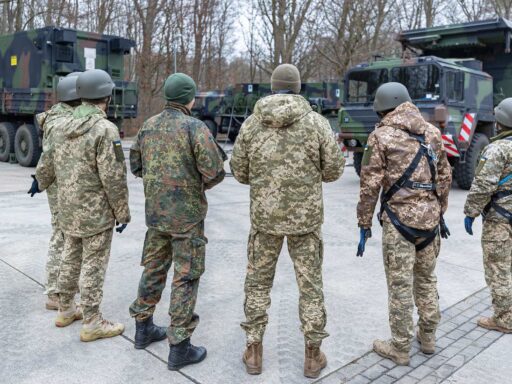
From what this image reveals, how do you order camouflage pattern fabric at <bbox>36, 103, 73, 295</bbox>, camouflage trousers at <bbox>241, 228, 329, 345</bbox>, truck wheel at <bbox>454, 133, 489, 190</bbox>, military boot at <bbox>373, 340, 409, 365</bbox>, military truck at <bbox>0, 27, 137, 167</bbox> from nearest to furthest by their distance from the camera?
1. camouflage trousers at <bbox>241, 228, 329, 345</bbox>
2. military boot at <bbox>373, 340, 409, 365</bbox>
3. camouflage pattern fabric at <bbox>36, 103, 73, 295</bbox>
4. truck wheel at <bbox>454, 133, 489, 190</bbox>
5. military truck at <bbox>0, 27, 137, 167</bbox>

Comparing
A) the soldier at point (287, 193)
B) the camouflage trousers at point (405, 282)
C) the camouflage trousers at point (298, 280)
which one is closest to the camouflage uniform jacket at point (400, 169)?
the camouflage trousers at point (405, 282)

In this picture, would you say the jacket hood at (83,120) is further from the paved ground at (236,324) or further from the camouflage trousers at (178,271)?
the paved ground at (236,324)

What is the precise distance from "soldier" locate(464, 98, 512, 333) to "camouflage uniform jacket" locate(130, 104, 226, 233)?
1.78m

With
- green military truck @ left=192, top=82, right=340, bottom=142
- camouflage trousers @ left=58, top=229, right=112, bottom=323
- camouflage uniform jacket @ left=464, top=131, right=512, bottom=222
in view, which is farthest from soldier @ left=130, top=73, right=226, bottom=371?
green military truck @ left=192, top=82, right=340, bottom=142

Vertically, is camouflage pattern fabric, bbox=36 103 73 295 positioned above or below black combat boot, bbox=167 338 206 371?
above

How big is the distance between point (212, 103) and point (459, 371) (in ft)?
55.3

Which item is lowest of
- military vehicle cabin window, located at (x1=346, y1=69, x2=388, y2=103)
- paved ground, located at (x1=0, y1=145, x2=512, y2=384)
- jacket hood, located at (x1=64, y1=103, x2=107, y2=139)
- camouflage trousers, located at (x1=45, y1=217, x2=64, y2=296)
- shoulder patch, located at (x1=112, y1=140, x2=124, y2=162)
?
paved ground, located at (x1=0, y1=145, x2=512, y2=384)

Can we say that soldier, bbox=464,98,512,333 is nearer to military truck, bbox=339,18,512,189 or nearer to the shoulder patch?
the shoulder patch

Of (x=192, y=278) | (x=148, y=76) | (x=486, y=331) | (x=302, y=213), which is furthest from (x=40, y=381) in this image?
(x=148, y=76)

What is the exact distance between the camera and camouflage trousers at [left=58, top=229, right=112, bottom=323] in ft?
11.3

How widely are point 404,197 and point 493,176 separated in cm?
83

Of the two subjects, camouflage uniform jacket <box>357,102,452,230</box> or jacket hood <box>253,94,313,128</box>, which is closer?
jacket hood <box>253,94,313,128</box>

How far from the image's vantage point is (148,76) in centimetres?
2434

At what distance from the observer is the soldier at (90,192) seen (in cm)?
335
